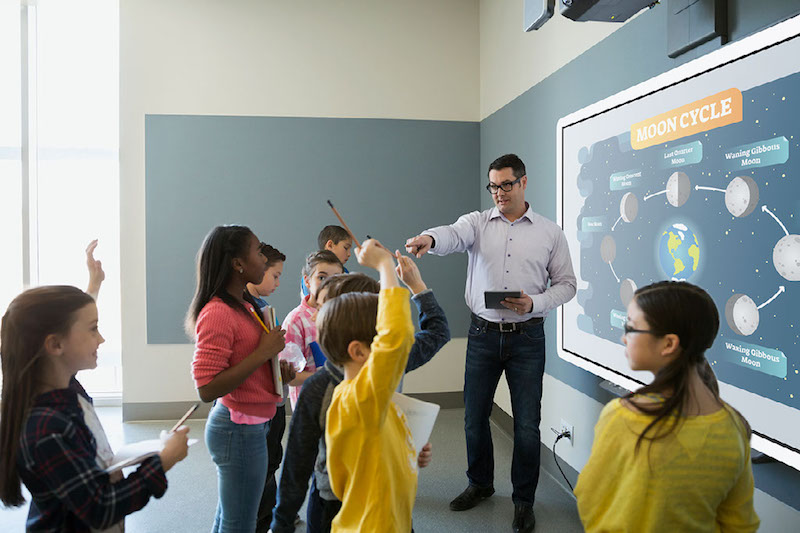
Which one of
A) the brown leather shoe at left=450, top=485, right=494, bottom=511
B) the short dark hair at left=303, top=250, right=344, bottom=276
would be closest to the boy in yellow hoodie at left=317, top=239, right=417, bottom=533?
the short dark hair at left=303, top=250, right=344, bottom=276

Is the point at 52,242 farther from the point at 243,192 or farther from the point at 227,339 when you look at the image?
the point at 227,339

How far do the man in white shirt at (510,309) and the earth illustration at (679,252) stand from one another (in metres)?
0.62

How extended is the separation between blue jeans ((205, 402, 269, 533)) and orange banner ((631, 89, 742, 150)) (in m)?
1.81

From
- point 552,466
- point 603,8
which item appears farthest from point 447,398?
point 603,8

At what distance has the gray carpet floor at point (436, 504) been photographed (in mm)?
2859

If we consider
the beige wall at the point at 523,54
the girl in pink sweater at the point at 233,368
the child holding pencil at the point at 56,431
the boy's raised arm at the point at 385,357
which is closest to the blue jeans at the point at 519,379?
the beige wall at the point at 523,54

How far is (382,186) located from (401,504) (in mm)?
3703

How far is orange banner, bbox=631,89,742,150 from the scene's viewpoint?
6.12 ft

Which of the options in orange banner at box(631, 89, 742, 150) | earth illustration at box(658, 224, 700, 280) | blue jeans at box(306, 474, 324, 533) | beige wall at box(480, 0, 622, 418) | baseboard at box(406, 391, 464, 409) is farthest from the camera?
baseboard at box(406, 391, 464, 409)

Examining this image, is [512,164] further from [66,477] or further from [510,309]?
[66,477]

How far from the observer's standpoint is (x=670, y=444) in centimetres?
115

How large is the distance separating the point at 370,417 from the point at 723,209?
1408 mm

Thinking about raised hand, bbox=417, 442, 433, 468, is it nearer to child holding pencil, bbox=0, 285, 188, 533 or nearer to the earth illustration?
child holding pencil, bbox=0, 285, 188, 533

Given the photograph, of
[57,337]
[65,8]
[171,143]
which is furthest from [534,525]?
[65,8]
